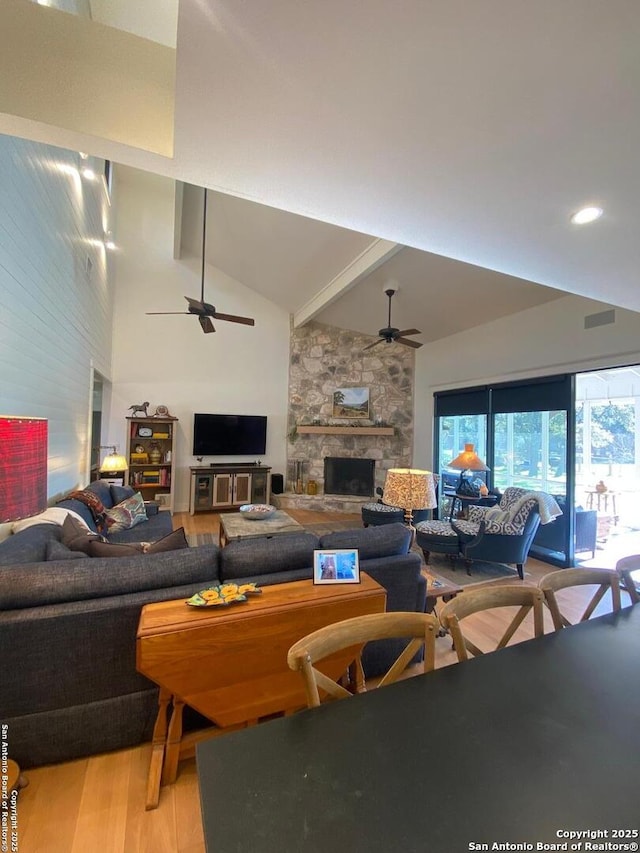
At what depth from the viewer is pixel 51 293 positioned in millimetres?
2633

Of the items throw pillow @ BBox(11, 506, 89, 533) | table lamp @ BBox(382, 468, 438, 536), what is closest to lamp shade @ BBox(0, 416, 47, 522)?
throw pillow @ BBox(11, 506, 89, 533)

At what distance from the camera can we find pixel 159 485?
18.5 feet

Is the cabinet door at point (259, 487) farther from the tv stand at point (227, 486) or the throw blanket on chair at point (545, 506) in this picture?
the throw blanket on chair at point (545, 506)

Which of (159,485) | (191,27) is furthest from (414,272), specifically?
(159,485)

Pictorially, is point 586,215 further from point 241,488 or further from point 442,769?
point 241,488

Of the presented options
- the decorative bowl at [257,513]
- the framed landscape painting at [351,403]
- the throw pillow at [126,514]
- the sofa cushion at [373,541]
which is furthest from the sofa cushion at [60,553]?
the framed landscape painting at [351,403]

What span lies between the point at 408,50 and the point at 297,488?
5.99 m

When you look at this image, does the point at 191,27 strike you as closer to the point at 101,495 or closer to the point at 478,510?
the point at 101,495

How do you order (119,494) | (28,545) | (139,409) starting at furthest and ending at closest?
(139,409) → (119,494) → (28,545)

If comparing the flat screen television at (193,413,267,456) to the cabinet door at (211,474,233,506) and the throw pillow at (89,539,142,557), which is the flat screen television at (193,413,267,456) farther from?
the throw pillow at (89,539,142,557)

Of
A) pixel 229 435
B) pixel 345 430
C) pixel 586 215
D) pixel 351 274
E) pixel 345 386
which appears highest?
pixel 351 274

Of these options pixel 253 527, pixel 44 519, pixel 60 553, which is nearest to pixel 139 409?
pixel 253 527

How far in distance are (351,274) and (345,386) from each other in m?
2.49

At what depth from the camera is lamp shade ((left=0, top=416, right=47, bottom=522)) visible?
3.50 feet
